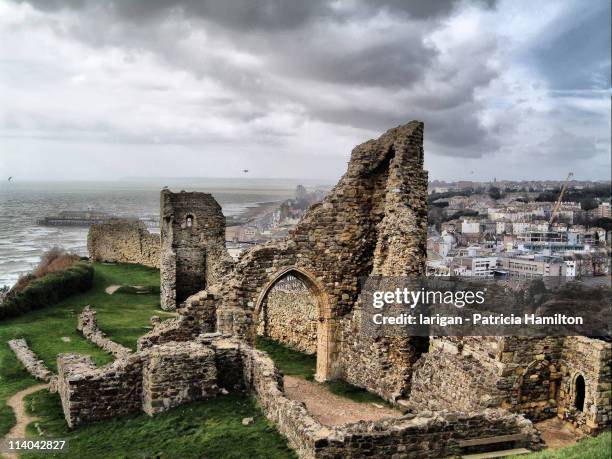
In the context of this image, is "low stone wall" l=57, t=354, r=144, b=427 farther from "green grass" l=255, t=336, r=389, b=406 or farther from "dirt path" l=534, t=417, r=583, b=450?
"dirt path" l=534, t=417, r=583, b=450

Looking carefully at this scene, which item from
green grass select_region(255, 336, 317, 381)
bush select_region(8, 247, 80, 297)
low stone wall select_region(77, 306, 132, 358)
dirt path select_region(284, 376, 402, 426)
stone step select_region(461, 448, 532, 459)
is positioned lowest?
green grass select_region(255, 336, 317, 381)

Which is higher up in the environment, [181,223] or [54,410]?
[181,223]

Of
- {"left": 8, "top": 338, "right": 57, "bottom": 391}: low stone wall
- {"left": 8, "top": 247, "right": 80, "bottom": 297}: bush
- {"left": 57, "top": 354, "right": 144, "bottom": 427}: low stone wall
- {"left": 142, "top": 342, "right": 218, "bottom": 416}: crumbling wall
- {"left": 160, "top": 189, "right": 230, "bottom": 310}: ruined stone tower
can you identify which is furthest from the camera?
{"left": 8, "top": 247, "right": 80, "bottom": 297}: bush

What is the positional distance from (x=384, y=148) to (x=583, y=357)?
791 centimetres

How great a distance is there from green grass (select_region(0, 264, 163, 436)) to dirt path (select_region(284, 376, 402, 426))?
6209 millimetres

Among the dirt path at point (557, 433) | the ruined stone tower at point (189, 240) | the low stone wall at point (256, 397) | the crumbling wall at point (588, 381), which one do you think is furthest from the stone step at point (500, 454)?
the ruined stone tower at point (189, 240)

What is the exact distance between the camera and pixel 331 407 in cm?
1463

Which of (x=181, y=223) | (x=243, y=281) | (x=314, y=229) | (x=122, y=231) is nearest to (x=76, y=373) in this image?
(x=243, y=281)

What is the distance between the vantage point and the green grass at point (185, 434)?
33.1 ft

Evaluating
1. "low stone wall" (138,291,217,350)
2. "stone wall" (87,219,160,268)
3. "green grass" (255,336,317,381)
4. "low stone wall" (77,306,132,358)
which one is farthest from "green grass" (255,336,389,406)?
"stone wall" (87,219,160,268)

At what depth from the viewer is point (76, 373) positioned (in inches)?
470

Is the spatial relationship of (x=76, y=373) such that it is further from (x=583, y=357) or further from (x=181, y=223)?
(x=181, y=223)

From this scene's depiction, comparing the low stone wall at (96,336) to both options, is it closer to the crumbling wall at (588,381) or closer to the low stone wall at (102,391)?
the low stone wall at (102,391)

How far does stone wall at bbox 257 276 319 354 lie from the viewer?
66.7ft
